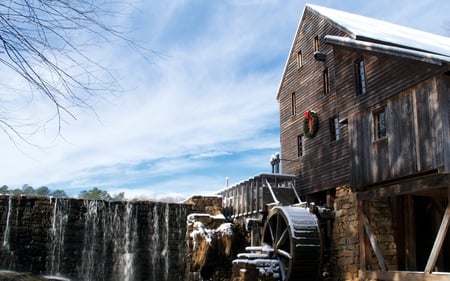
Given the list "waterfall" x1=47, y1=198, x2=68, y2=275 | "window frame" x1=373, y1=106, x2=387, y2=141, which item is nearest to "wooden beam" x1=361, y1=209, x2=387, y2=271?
"window frame" x1=373, y1=106, x2=387, y2=141

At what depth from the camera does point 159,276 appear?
21.0 metres

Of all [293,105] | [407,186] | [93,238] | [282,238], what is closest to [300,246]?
[282,238]

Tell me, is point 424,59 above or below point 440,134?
above

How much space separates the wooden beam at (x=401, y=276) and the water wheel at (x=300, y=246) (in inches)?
73.3

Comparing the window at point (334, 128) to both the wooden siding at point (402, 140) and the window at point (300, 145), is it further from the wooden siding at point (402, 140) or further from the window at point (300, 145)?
the wooden siding at point (402, 140)

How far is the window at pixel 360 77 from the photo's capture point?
46.1ft

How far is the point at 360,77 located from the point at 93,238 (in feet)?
42.1

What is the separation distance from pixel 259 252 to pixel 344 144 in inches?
178

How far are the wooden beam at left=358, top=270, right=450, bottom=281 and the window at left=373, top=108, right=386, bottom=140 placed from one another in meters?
Answer: 3.25

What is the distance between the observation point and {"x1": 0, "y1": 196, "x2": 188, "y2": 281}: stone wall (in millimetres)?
20109

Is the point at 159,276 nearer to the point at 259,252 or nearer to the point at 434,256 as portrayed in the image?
the point at 259,252

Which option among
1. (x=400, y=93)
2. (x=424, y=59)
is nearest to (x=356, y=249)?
(x=400, y=93)

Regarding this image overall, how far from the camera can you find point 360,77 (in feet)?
46.9

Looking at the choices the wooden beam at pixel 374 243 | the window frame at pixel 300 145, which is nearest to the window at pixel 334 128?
the window frame at pixel 300 145
